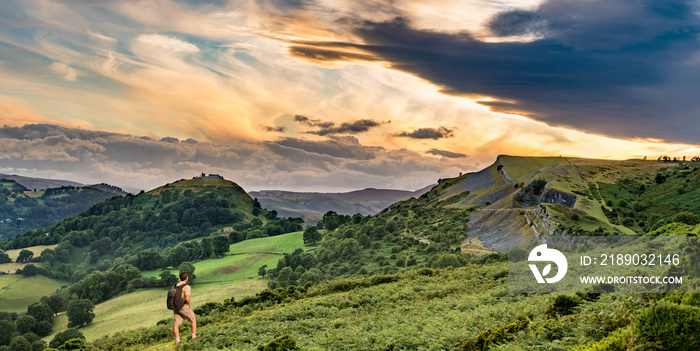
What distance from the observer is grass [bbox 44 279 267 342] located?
343 feet

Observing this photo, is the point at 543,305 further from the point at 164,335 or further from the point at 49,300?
the point at 49,300

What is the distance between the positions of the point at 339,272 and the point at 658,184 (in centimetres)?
10394

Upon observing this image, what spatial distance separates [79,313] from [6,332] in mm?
16144

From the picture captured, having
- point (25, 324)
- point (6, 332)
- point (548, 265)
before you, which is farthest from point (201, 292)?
point (548, 265)

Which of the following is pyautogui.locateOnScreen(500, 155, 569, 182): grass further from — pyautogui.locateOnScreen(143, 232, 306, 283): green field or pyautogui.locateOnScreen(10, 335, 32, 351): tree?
pyautogui.locateOnScreen(10, 335, 32, 351): tree

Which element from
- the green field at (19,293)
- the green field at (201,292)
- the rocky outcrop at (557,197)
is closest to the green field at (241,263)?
the green field at (201,292)

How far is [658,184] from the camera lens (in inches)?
4978

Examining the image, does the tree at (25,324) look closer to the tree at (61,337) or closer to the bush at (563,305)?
the tree at (61,337)

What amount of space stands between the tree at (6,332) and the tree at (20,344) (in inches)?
372

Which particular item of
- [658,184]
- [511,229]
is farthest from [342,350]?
[658,184]

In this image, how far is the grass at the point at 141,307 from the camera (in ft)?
343

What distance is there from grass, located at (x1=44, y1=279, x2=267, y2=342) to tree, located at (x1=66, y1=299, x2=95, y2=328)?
2271 millimetres

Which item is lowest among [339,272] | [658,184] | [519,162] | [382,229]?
[339,272]

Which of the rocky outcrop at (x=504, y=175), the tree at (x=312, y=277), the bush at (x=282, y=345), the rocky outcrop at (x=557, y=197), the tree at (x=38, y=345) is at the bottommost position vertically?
the tree at (x=38, y=345)
